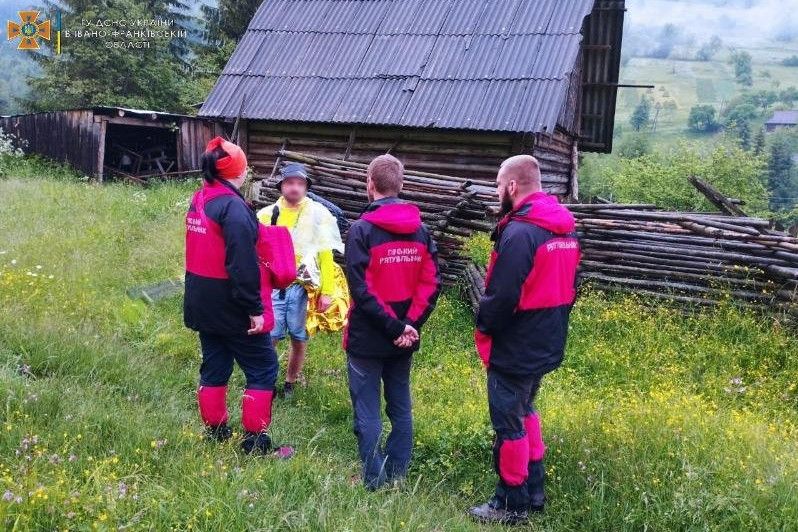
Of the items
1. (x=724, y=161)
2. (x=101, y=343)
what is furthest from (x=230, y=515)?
(x=724, y=161)

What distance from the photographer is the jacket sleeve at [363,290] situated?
298 centimetres

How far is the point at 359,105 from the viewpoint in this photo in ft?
33.7

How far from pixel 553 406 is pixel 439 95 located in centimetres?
704

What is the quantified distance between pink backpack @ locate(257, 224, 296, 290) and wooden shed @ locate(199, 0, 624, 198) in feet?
21.0

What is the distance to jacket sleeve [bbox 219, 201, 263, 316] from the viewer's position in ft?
9.89

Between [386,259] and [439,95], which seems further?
[439,95]

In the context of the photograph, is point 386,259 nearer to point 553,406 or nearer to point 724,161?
point 553,406

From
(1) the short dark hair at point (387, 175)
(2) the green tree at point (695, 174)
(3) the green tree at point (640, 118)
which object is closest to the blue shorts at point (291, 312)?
(1) the short dark hair at point (387, 175)

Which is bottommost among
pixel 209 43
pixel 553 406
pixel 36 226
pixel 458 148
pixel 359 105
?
pixel 553 406

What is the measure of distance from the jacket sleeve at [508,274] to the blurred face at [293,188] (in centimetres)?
184

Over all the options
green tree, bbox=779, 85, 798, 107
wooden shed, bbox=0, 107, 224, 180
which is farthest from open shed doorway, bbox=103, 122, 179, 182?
green tree, bbox=779, 85, 798, 107

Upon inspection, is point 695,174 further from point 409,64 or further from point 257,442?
point 257,442

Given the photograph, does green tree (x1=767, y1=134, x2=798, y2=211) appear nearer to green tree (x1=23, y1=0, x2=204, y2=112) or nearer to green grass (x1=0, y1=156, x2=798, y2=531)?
green tree (x1=23, y1=0, x2=204, y2=112)

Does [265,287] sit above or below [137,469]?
above
